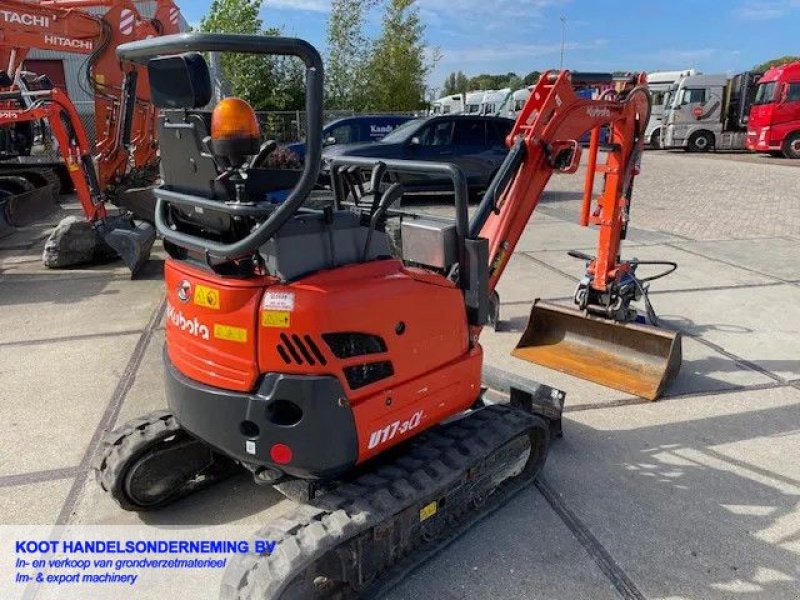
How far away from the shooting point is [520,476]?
334 centimetres

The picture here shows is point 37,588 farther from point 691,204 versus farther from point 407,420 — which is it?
point 691,204

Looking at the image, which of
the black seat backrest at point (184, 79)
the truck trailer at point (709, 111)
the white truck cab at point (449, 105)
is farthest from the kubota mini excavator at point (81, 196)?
the white truck cab at point (449, 105)

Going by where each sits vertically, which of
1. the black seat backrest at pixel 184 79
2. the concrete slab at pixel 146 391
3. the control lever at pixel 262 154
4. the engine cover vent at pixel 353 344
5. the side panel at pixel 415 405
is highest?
the black seat backrest at pixel 184 79

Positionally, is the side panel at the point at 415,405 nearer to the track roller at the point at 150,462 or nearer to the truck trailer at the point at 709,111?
the track roller at the point at 150,462

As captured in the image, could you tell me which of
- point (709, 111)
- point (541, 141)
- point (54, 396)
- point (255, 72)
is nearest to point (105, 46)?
point (54, 396)

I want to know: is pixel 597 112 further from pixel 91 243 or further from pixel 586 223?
pixel 91 243

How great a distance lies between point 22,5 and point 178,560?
892 centimetres

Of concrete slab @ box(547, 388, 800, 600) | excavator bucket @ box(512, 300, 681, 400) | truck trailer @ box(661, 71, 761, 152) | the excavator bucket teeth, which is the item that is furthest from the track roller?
truck trailer @ box(661, 71, 761, 152)

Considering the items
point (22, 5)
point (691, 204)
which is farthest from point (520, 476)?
point (691, 204)

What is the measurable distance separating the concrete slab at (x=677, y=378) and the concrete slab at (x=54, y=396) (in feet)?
9.60

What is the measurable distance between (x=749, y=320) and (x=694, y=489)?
3.22m

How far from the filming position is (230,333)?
7.93ft

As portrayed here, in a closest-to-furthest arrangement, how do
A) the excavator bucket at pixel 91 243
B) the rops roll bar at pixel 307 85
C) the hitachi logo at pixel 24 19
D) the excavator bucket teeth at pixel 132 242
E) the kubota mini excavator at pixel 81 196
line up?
the rops roll bar at pixel 307 85 < the excavator bucket teeth at pixel 132 242 < the excavator bucket at pixel 91 243 < the kubota mini excavator at pixel 81 196 < the hitachi logo at pixel 24 19

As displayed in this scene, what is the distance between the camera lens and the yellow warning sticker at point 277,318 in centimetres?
232
